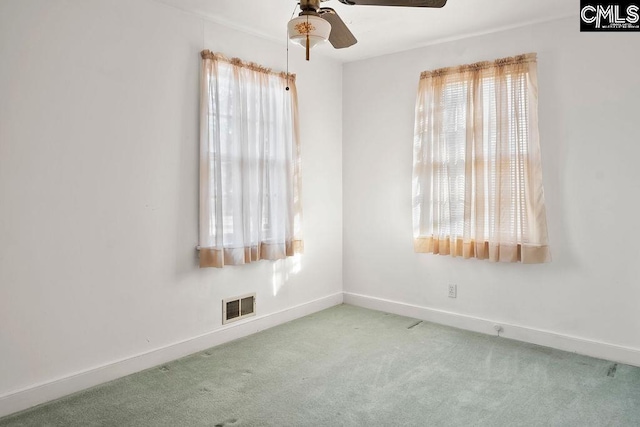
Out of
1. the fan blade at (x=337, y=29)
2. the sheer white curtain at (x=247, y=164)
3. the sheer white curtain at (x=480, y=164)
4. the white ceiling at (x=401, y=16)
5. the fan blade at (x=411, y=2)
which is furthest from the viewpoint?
the sheer white curtain at (x=480, y=164)

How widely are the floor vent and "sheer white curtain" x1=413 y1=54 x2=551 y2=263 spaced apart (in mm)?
1564

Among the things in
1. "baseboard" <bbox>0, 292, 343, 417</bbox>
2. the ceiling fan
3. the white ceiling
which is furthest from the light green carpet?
the white ceiling

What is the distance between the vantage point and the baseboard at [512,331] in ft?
10.1

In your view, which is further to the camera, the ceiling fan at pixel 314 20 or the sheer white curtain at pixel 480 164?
the sheer white curtain at pixel 480 164

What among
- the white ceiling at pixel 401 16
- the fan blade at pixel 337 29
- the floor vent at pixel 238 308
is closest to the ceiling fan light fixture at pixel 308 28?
the fan blade at pixel 337 29

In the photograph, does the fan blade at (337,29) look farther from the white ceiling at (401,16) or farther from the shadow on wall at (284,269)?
the shadow on wall at (284,269)

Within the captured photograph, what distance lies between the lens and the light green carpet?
7.64 feet

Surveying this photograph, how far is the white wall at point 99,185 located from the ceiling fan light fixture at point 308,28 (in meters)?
1.31

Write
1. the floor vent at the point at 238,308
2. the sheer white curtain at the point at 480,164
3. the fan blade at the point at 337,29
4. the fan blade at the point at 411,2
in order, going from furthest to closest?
1. the floor vent at the point at 238,308
2. the sheer white curtain at the point at 480,164
3. the fan blade at the point at 337,29
4. the fan blade at the point at 411,2

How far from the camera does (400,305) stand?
13.8ft

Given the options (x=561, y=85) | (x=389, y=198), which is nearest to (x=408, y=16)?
(x=561, y=85)

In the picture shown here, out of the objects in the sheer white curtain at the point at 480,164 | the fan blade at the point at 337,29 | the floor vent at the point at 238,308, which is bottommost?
the floor vent at the point at 238,308

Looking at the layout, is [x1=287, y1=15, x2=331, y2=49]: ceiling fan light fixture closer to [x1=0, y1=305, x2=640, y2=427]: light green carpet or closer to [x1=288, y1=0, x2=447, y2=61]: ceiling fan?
[x1=288, y1=0, x2=447, y2=61]: ceiling fan

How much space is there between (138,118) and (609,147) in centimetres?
330
